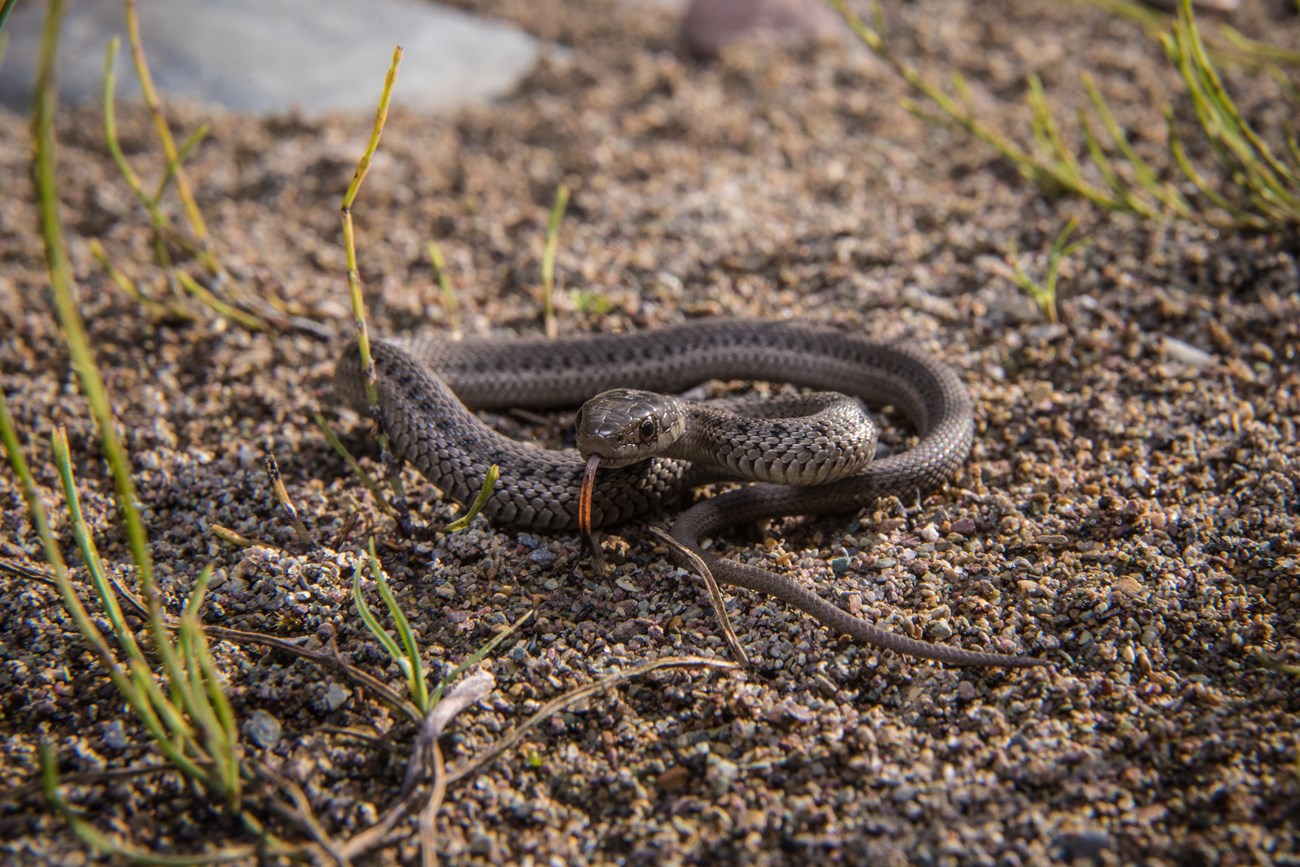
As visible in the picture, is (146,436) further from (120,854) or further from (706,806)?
(706,806)

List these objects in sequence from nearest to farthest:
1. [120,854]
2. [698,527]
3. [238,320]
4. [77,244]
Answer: [120,854]
[698,527]
[238,320]
[77,244]

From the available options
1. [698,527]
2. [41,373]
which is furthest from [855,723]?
[41,373]

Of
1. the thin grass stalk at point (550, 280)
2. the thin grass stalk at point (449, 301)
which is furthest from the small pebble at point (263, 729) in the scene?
the thin grass stalk at point (550, 280)

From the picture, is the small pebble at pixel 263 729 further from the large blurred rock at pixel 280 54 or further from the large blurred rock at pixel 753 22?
the large blurred rock at pixel 753 22

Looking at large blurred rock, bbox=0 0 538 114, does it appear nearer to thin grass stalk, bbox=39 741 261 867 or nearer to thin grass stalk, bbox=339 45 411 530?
thin grass stalk, bbox=339 45 411 530

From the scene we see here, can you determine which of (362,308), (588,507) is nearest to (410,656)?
(588,507)

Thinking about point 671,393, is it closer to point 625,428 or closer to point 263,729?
point 625,428
